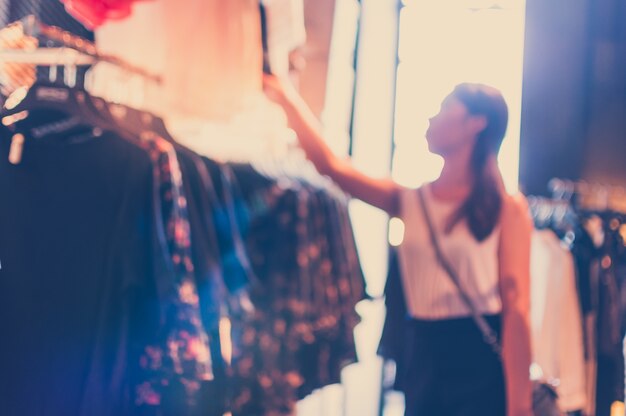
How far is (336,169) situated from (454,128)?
0.39m

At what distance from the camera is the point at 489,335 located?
2051 mm

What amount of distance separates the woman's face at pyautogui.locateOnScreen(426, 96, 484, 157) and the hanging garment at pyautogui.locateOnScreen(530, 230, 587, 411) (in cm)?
116

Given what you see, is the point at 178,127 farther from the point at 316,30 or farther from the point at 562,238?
the point at 562,238

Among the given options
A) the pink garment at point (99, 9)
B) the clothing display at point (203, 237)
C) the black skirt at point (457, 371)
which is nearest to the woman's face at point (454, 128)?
the clothing display at point (203, 237)

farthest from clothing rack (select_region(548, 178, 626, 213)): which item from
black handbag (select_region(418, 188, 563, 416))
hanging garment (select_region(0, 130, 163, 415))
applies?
hanging garment (select_region(0, 130, 163, 415))

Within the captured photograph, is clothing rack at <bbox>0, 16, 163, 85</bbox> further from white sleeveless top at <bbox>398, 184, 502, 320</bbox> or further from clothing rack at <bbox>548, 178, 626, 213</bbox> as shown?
clothing rack at <bbox>548, 178, 626, 213</bbox>

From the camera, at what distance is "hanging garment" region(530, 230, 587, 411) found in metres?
3.02

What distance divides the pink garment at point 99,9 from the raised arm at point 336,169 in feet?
1.81

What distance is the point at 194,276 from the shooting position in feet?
4.98

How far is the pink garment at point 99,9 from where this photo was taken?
171cm

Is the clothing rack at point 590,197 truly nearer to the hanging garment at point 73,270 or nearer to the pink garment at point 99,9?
the pink garment at point 99,9

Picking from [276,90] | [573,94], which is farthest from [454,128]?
[573,94]

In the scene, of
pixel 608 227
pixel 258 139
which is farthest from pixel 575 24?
pixel 258 139

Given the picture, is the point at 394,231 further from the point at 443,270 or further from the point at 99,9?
the point at 99,9
